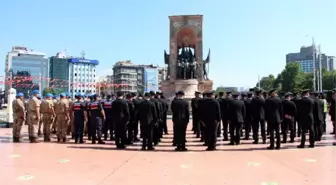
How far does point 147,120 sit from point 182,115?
102 cm

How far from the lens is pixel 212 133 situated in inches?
356

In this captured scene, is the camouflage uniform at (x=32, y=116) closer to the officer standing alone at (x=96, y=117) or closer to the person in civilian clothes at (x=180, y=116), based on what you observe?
the officer standing alone at (x=96, y=117)

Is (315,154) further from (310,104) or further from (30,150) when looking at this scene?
(30,150)

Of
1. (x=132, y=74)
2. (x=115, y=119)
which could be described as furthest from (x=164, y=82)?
(x=132, y=74)

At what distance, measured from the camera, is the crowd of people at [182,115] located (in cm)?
920

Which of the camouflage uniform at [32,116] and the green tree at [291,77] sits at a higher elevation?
the green tree at [291,77]

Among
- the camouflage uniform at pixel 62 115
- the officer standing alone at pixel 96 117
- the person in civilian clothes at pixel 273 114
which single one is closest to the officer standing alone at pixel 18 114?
the camouflage uniform at pixel 62 115

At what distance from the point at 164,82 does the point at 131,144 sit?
1572 cm

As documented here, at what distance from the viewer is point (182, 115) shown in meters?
9.18

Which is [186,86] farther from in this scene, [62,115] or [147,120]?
[147,120]

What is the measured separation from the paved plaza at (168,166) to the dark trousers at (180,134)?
29cm

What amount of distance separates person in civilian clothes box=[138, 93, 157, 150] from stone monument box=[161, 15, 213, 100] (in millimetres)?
15161

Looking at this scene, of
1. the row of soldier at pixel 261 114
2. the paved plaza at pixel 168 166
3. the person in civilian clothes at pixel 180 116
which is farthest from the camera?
the row of soldier at pixel 261 114

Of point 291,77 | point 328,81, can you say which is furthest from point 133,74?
point 328,81
